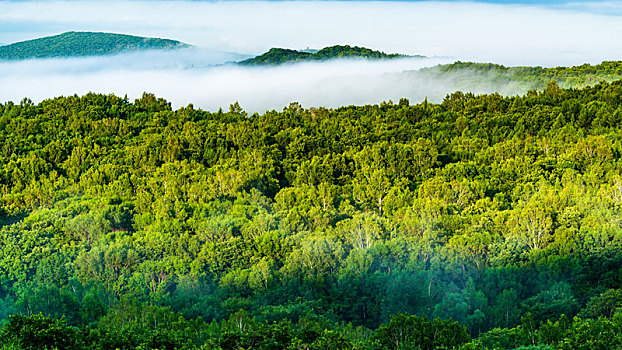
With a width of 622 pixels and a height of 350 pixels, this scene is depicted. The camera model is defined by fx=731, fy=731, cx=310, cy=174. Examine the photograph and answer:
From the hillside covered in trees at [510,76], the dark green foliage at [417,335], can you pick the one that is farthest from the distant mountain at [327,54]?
the dark green foliage at [417,335]

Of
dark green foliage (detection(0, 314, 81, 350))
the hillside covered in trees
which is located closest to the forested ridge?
dark green foliage (detection(0, 314, 81, 350))

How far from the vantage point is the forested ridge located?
1133 inches

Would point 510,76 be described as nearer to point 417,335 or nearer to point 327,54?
point 327,54

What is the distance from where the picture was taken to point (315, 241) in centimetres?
3791

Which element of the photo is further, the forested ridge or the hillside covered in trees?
the hillside covered in trees

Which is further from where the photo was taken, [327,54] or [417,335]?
[327,54]

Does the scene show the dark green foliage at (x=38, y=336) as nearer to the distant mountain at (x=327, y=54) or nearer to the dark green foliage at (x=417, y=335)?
the dark green foliage at (x=417, y=335)

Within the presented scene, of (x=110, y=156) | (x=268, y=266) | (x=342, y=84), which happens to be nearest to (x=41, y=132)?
(x=110, y=156)

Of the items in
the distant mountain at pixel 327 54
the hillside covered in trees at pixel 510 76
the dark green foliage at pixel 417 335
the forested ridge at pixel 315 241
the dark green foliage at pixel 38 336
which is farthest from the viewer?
the distant mountain at pixel 327 54

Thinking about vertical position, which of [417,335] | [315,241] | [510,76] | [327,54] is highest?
[327,54]

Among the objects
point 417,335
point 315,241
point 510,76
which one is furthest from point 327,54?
point 417,335

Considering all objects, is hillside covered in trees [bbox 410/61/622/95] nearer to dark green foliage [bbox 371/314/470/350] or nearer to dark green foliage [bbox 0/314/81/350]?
dark green foliage [bbox 371/314/470/350]

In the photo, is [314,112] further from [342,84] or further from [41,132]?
[342,84]

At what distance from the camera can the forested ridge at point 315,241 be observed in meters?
28.8
